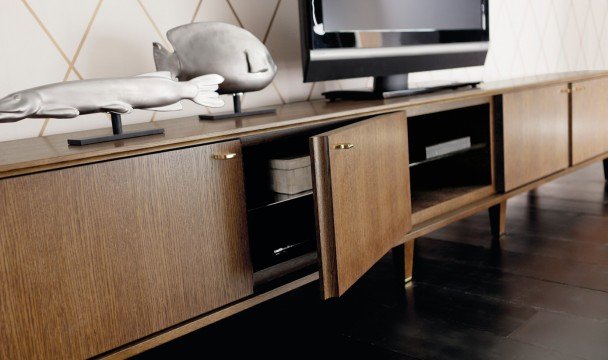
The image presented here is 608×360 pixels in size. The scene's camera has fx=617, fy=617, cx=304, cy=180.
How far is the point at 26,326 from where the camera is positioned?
798mm

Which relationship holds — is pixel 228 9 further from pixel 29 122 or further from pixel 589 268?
pixel 589 268

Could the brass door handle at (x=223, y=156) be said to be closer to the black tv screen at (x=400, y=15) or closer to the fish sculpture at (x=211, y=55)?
the fish sculpture at (x=211, y=55)

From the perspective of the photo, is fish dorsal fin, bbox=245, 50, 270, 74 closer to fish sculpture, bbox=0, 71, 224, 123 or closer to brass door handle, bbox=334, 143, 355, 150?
fish sculpture, bbox=0, 71, 224, 123

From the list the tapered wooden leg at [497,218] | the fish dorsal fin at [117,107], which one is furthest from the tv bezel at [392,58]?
the fish dorsal fin at [117,107]

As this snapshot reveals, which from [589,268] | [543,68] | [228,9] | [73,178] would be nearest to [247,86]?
[228,9]

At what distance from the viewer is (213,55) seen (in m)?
1.19

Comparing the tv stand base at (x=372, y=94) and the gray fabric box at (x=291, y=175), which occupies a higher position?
the tv stand base at (x=372, y=94)

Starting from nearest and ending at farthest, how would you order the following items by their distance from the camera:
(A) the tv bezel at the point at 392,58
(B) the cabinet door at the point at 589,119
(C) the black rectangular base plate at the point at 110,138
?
(C) the black rectangular base plate at the point at 110,138
(A) the tv bezel at the point at 392,58
(B) the cabinet door at the point at 589,119

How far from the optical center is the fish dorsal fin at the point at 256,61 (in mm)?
1223

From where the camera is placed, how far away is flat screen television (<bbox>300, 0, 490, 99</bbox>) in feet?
4.69

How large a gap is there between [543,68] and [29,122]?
212 centimetres

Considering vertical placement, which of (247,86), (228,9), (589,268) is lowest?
(589,268)

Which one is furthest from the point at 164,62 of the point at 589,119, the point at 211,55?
the point at 589,119

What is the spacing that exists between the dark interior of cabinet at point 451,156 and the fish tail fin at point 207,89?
63 centimetres
